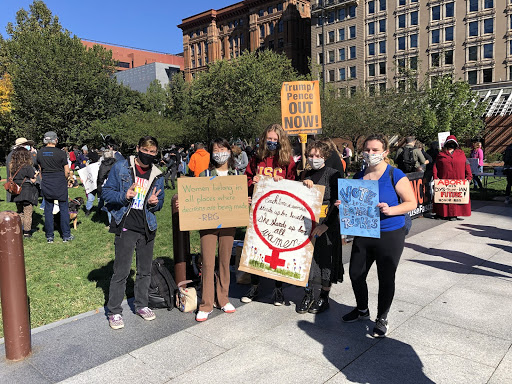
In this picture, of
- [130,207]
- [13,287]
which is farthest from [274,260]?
[13,287]

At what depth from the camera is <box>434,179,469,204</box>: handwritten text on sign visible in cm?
971

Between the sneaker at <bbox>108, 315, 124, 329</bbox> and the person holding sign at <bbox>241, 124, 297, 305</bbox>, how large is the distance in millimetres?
1730

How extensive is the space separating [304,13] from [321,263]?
3272 inches

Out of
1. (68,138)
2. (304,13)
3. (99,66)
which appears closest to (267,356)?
(68,138)

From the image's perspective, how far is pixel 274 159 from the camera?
4.84 m

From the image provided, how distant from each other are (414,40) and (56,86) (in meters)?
46.4

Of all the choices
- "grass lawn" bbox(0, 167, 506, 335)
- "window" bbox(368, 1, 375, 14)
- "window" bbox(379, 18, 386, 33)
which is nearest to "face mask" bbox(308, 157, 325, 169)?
"grass lawn" bbox(0, 167, 506, 335)

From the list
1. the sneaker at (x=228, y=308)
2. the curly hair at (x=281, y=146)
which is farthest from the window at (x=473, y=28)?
the sneaker at (x=228, y=308)

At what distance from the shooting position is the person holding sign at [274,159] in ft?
15.5

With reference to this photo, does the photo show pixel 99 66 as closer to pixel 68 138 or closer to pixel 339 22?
pixel 68 138

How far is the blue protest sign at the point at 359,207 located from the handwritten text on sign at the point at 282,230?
0.33 m

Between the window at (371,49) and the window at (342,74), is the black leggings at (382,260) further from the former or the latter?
the window at (342,74)

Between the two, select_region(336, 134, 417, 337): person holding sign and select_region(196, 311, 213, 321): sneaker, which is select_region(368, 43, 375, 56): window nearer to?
select_region(336, 134, 417, 337): person holding sign

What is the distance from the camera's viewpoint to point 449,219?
10.3m
